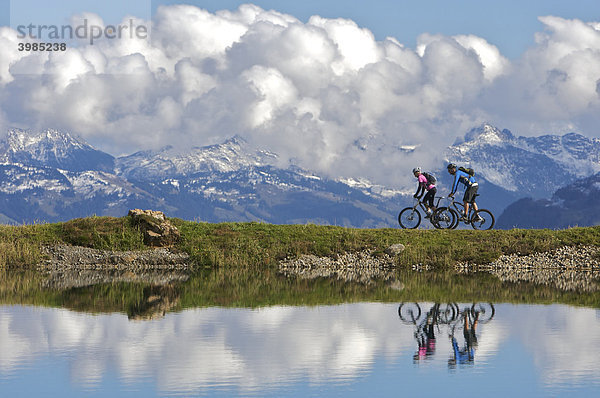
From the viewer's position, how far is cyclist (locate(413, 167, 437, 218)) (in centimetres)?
5091

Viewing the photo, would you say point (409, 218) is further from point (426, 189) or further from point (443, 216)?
point (426, 189)

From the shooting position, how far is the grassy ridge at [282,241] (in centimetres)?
5281

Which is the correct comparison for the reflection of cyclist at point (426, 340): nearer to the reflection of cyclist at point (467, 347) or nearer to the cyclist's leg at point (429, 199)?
the reflection of cyclist at point (467, 347)

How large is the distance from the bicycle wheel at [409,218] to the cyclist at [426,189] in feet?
2.78

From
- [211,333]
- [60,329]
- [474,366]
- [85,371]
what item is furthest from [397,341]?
[60,329]

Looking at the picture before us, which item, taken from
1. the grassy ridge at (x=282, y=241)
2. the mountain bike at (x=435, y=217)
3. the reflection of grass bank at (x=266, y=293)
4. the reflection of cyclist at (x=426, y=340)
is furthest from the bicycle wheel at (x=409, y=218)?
the reflection of cyclist at (x=426, y=340)

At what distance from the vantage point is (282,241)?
55.8m

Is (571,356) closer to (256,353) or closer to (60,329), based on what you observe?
(256,353)

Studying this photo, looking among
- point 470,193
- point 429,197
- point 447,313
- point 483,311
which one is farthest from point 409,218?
point 447,313

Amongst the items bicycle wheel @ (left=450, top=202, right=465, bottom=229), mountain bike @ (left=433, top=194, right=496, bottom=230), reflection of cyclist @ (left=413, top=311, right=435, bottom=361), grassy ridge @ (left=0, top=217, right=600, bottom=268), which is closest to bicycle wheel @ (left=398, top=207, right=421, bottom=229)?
grassy ridge @ (left=0, top=217, right=600, bottom=268)

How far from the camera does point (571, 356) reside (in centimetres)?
2183

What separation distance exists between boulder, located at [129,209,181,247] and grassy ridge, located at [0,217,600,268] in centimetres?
53

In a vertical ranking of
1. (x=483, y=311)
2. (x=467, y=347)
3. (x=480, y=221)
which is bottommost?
(x=467, y=347)

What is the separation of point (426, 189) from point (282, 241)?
10.8 meters
